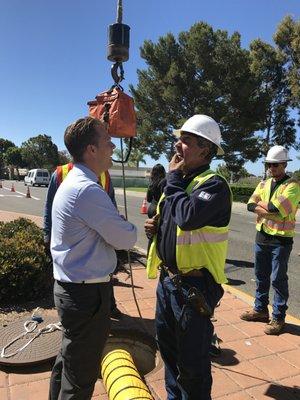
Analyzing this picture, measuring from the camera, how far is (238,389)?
11.2ft

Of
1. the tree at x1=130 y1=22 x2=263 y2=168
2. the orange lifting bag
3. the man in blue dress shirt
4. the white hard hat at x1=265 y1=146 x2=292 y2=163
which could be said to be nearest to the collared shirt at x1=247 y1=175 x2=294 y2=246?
the white hard hat at x1=265 y1=146 x2=292 y2=163

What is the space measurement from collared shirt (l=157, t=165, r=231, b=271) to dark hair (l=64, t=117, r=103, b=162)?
62 centimetres

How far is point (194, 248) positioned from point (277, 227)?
7.69 ft

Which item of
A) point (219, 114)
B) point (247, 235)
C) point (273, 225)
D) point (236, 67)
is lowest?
point (247, 235)

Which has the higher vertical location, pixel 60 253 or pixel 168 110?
pixel 168 110

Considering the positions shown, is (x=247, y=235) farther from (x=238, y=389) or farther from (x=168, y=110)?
(x=168, y=110)

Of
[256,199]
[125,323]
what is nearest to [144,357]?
[125,323]

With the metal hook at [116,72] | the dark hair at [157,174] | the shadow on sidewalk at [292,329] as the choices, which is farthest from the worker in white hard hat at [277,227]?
the metal hook at [116,72]

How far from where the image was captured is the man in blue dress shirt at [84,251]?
2.31 m

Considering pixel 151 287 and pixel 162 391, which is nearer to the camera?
pixel 162 391

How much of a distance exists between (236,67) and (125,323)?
31852 mm

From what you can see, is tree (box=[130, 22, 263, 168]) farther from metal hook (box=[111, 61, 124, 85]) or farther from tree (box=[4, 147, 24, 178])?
tree (box=[4, 147, 24, 178])

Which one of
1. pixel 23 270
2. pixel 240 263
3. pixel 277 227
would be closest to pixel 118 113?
pixel 277 227

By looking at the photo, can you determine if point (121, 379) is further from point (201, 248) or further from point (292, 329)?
point (292, 329)
